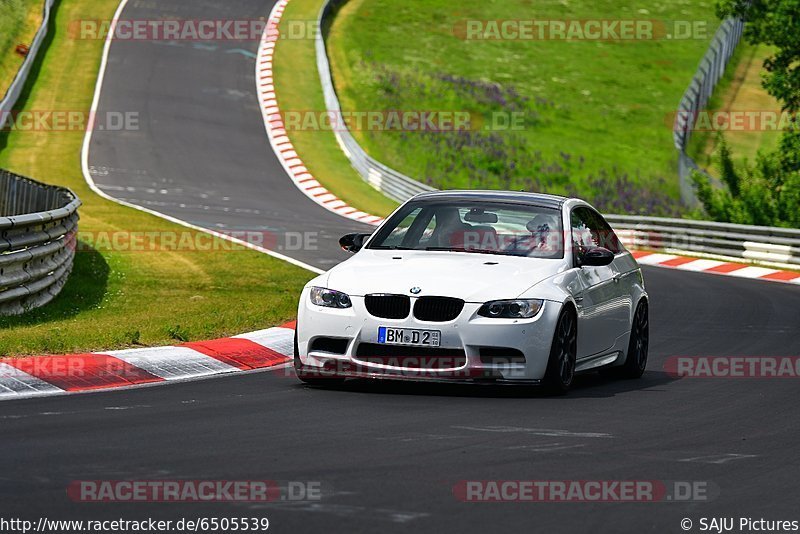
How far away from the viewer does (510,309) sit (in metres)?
10.5

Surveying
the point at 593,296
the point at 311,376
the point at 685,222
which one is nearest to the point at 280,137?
the point at 685,222

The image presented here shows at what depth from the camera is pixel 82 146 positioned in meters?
41.0

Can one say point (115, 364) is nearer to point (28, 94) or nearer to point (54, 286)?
point (54, 286)

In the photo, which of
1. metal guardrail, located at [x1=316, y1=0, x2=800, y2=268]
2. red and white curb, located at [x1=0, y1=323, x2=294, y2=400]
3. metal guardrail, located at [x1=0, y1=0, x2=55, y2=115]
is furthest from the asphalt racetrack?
metal guardrail, located at [x1=0, y1=0, x2=55, y2=115]

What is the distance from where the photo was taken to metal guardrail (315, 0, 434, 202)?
3812cm

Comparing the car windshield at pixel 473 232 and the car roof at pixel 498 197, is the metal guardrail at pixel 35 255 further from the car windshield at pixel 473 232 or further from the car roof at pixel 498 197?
the car roof at pixel 498 197

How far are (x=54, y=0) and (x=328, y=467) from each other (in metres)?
52.3

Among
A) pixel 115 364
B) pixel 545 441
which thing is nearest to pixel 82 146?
pixel 115 364

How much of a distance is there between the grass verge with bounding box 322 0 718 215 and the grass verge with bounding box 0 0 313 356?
15405 millimetres

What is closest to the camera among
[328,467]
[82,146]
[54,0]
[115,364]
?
[328,467]

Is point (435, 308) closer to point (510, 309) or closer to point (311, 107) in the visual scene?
point (510, 309)

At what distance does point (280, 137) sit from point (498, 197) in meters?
33.0

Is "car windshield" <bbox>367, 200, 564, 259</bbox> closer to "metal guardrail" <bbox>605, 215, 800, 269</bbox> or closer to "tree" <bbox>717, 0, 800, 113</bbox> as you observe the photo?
"metal guardrail" <bbox>605, 215, 800, 269</bbox>

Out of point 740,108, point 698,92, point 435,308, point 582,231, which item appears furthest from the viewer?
point 740,108
